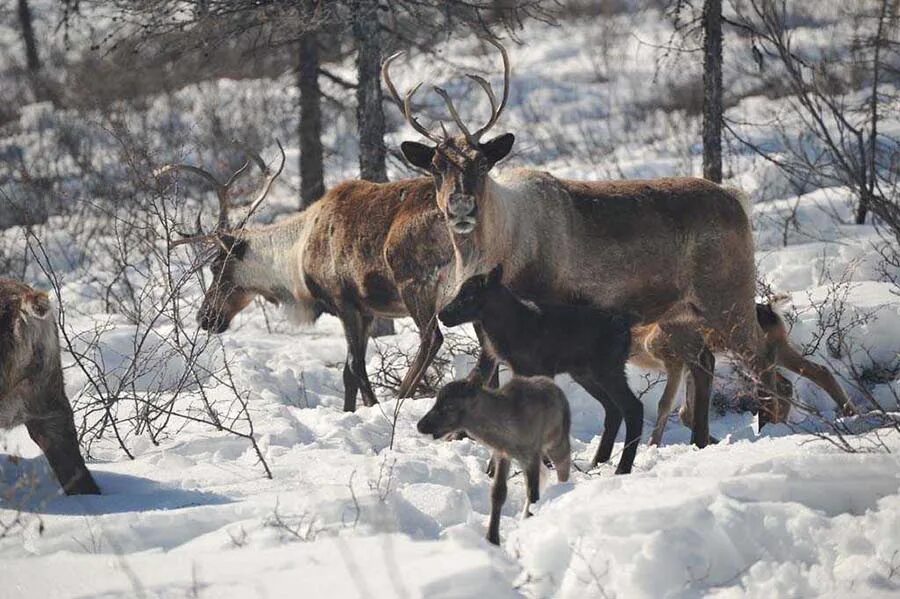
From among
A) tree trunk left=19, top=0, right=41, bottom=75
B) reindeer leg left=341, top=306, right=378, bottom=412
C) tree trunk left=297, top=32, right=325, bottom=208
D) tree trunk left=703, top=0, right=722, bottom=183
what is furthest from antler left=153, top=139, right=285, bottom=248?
tree trunk left=19, top=0, right=41, bottom=75

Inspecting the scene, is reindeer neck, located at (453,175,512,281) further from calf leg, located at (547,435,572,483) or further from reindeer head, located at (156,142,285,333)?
reindeer head, located at (156,142,285,333)

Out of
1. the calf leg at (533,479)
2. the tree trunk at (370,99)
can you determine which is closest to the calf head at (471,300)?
the calf leg at (533,479)

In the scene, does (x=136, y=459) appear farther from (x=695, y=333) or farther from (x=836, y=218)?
(x=836, y=218)

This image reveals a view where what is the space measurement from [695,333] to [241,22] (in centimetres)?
586

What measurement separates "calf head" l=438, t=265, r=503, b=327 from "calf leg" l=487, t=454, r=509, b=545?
1.51 meters

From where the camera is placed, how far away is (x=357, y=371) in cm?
912

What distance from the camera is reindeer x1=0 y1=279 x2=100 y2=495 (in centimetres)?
593

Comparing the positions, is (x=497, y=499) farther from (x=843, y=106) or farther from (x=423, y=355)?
(x=423, y=355)

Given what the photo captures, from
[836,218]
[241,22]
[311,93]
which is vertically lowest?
[836,218]

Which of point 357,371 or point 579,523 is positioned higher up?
point 579,523

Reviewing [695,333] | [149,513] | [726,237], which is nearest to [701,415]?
[695,333]

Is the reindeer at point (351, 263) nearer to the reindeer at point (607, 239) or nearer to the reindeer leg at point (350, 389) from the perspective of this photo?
the reindeer leg at point (350, 389)

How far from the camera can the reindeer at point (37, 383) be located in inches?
233

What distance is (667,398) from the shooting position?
8219mm
